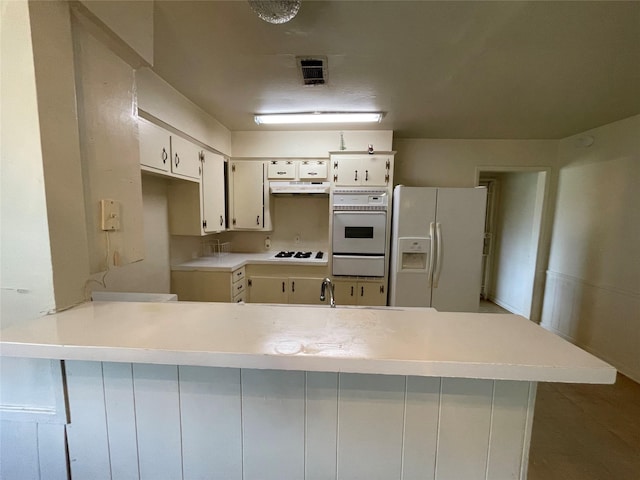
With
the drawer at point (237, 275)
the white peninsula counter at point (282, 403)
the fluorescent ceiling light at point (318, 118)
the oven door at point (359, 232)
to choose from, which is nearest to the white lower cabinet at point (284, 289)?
the drawer at point (237, 275)

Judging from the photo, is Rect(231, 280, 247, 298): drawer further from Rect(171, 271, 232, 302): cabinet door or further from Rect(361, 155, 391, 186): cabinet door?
Rect(361, 155, 391, 186): cabinet door

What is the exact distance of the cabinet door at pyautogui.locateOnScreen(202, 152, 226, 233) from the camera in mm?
2664

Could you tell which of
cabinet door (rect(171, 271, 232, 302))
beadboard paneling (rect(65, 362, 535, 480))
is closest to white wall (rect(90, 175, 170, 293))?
cabinet door (rect(171, 271, 232, 302))

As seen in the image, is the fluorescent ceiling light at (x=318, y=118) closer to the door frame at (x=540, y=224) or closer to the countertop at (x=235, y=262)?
the countertop at (x=235, y=262)

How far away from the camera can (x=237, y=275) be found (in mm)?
2871

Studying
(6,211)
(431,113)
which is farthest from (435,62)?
(6,211)

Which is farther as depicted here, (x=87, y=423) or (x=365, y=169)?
(x=365, y=169)

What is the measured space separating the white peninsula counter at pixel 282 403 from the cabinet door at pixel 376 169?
2.48 meters

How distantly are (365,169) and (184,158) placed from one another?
1.90 metres

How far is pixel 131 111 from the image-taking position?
41.2 inches

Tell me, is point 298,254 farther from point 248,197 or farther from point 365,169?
point 365,169

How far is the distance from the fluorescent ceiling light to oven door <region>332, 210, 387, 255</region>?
38.3 inches

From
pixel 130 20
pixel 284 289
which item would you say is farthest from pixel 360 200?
pixel 130 20

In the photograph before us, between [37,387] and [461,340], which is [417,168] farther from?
[37,387]
